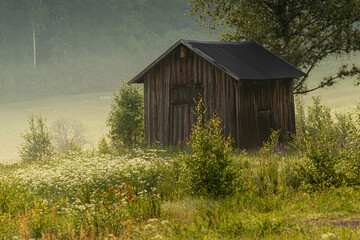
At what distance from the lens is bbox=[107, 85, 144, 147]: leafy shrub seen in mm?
29016

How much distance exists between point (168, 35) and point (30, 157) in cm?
14483

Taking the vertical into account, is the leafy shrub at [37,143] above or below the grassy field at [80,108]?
below

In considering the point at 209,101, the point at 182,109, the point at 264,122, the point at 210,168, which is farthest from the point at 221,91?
A: the point at 210,168

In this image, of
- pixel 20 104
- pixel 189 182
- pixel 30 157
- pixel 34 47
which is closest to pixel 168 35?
pixel 34 47

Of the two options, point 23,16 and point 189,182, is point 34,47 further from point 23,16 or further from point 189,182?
point 189,182

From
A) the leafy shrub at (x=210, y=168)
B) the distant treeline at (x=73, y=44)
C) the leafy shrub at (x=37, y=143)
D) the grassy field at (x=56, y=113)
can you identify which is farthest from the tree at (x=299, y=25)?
the distant treeline at (x=73, y=44)

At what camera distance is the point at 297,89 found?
1260 inches

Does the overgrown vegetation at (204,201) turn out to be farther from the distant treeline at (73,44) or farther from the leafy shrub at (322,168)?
the distant treeline at (73,44)

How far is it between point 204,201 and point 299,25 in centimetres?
2096

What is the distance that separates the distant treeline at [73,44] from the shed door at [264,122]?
126 m

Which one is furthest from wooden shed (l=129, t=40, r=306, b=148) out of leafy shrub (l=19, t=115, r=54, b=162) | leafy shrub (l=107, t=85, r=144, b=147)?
leafy shrub (l=19, t=115, r=54, b=162)

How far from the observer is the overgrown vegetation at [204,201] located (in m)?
8.62

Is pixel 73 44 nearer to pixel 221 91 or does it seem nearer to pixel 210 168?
pixel 221 91

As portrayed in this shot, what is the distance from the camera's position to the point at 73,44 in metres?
183
